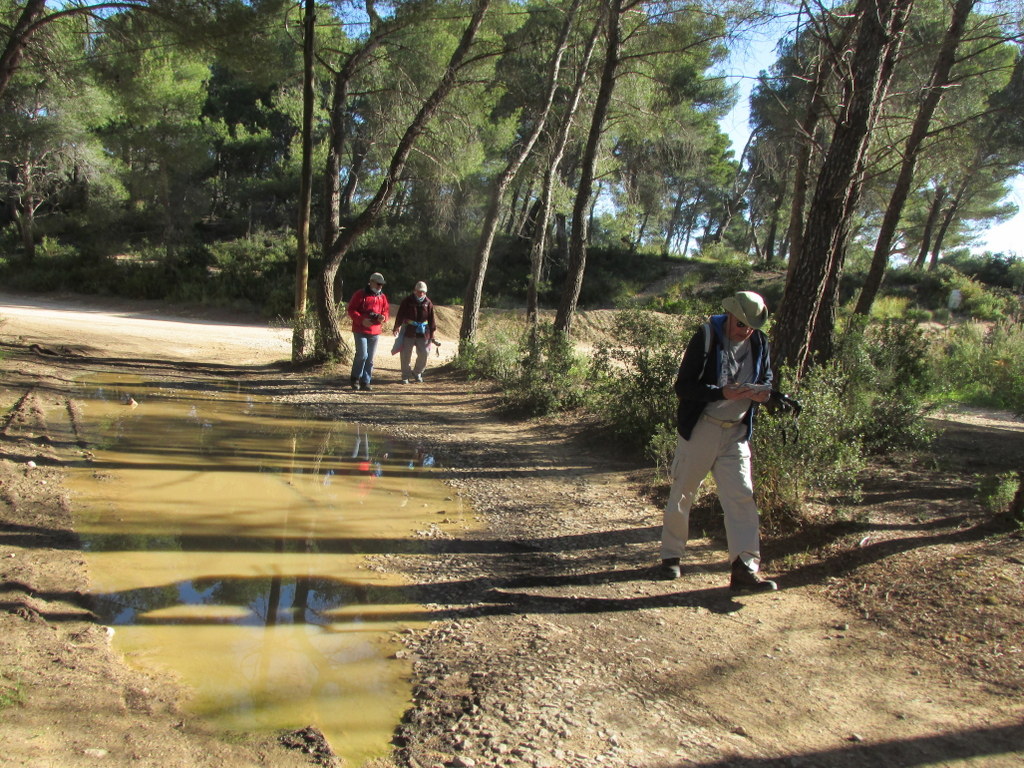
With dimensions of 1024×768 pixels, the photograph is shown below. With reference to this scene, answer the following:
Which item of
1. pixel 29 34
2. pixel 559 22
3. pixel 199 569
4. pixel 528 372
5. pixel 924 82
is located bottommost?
pixel 199 569

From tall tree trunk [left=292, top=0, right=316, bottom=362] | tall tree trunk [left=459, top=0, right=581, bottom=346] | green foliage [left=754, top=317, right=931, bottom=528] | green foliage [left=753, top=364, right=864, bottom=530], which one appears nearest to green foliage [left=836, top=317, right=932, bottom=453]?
green foliage [left=754, top=317, right=931, bottom=528]

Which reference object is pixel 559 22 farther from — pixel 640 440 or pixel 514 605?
pixel 514 605

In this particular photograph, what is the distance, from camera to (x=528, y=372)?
10.8 meters

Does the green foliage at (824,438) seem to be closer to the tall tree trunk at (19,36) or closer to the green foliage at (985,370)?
the green foliage at (985,370)

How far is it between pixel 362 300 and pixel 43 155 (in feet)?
77.9

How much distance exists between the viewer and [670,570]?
487cm

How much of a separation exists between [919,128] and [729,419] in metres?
9.23

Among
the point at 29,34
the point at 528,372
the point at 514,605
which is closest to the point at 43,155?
the point at 29,34

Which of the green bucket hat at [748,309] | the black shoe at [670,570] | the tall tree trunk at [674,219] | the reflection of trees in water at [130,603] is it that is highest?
the tall tree trunk at [674,219]

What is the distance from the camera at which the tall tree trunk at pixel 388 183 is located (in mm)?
13594

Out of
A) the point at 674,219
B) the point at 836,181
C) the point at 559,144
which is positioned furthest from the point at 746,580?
the point at 674,219

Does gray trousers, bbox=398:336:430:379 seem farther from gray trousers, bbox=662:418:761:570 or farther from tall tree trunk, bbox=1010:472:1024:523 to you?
tall tree trunk, bbox=1010:472:1024:523

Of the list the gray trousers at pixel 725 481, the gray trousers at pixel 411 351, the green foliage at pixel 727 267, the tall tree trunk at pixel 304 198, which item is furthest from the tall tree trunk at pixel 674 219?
the gray trousers at pixel 725 481

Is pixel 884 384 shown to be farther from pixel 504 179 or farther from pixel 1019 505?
pixel 504 179
